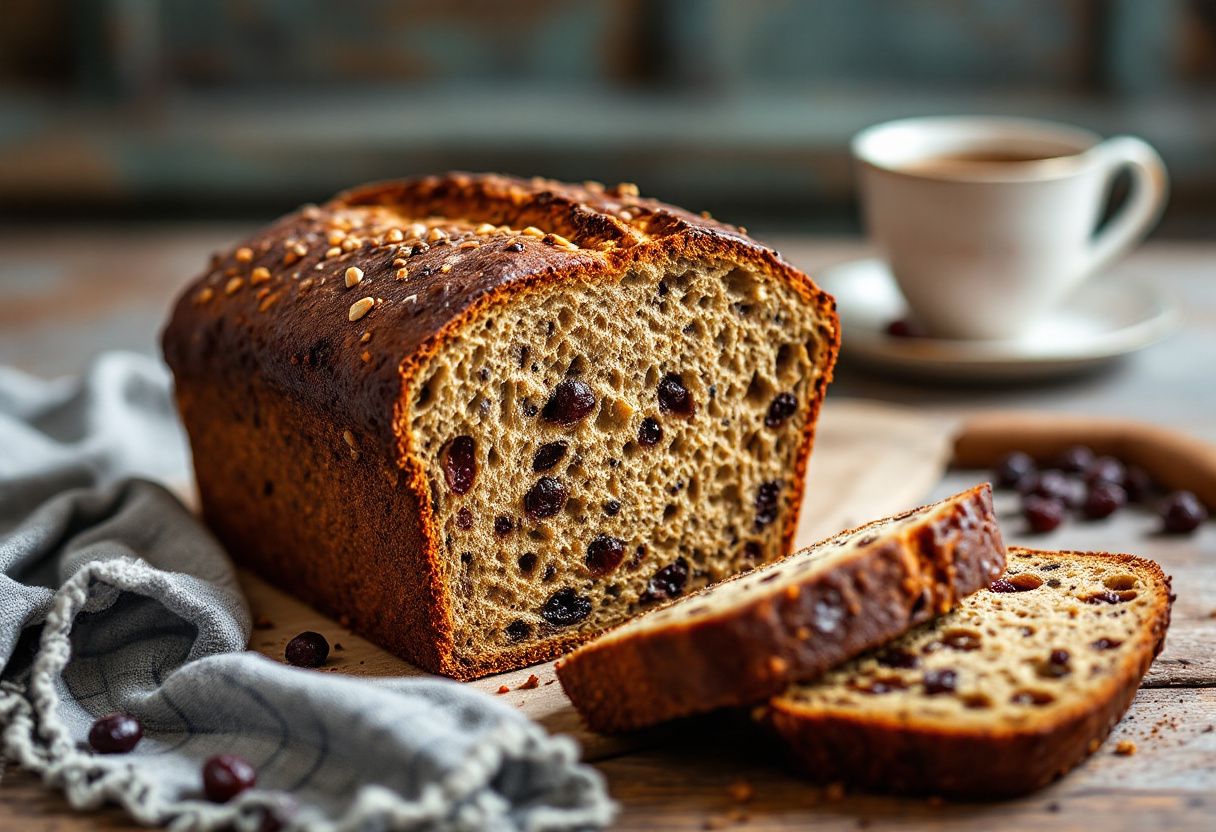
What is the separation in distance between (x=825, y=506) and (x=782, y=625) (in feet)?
4.26

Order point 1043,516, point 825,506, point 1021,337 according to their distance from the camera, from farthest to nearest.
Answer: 1. point 1021,337
2. point 825,506
3. point 1043,516

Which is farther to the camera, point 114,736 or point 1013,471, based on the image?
point 1013,471

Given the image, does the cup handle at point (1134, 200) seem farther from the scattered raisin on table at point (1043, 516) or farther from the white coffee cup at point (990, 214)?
the scattered raisin on table at point (1043, 516)

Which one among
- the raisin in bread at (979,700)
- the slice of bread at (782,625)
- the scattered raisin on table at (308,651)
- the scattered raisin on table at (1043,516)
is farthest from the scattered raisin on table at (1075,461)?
the scattered raisin on table at (308,651)

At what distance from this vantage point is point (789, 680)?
246 cm

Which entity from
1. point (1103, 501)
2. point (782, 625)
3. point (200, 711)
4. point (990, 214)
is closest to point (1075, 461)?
point (1103, 501)

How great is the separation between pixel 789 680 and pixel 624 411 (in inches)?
28.2

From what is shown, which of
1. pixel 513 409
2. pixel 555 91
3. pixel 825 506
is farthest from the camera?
pixel 555 91

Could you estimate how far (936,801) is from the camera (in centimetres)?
238

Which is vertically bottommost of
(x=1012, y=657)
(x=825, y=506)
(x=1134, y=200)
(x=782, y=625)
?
(x=825, y=506)

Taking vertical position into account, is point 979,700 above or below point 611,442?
below

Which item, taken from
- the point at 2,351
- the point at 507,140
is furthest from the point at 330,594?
the point at 507,140

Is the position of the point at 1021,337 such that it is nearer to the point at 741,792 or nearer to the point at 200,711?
the point at 741,792

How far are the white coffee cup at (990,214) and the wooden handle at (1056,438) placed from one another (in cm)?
60
